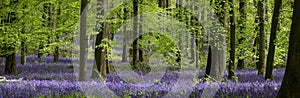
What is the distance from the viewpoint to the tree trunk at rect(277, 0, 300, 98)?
6188 mm

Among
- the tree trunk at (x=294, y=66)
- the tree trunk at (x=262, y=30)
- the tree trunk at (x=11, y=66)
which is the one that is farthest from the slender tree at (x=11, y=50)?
the tree trunk at (x=294, y=66)

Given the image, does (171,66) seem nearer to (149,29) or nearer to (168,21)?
(149,29)

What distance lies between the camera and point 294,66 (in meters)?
6.21

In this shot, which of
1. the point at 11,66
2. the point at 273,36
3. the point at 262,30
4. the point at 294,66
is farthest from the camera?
the point at 11,66

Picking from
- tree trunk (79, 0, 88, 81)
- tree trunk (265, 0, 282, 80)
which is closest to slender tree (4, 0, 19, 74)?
tree trunk (79, 0, 88, 81)

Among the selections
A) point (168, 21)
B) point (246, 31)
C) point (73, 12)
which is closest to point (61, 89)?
point (168, 21)

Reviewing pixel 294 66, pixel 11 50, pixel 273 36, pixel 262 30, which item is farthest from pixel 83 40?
pixel 262 30

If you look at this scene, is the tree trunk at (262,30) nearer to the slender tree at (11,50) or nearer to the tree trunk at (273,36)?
the tree trunk at (273,36)

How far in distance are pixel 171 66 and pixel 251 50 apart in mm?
6241

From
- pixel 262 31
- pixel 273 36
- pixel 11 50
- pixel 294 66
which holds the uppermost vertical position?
pixel 262 31

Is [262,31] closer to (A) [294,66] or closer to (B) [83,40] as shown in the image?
(B) [83,40]

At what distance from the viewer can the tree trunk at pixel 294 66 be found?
619 centimetres

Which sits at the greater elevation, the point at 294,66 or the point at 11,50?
the point at 294,66

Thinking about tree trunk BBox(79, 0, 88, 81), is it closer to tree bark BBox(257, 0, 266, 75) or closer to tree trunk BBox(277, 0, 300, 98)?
tree trunk BBox(277, 0, 300, 98)
